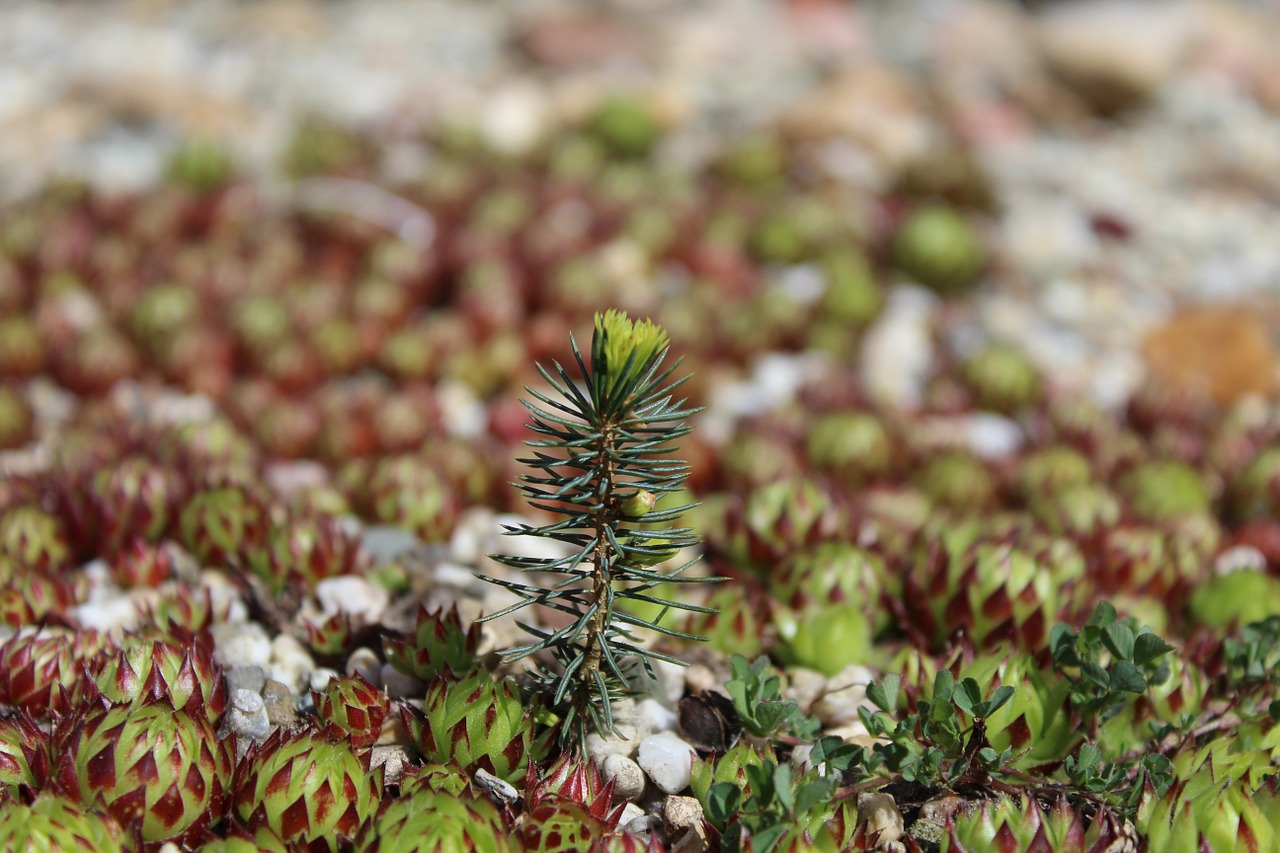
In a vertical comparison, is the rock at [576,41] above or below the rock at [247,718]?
above

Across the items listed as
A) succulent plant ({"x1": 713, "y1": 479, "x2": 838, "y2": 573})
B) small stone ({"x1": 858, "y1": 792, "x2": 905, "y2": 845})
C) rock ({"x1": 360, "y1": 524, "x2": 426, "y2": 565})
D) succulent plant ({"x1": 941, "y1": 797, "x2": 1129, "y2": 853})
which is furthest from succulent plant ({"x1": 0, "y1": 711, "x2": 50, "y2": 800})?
succulent plant ({"x1": 713, "y1": 479, "x2": 838, "y2": 573})

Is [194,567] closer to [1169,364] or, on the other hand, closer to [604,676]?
[604,676]

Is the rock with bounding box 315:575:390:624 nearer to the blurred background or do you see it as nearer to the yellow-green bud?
the yellow-green bud

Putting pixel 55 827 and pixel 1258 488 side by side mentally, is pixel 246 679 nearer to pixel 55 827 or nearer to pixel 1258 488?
pixel 55 827

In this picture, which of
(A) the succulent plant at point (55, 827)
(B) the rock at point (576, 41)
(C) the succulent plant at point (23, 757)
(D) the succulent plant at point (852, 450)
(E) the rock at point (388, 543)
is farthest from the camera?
(B) the rock at point (576, 41)

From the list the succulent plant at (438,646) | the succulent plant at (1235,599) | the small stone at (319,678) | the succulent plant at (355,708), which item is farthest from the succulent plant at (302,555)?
the succulent plant at (1235,599)

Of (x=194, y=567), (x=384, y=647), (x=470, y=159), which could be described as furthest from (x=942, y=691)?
(x=470, y=159)

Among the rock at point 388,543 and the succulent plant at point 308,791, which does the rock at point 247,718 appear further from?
the rock at point 388,543
